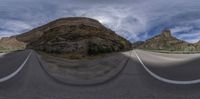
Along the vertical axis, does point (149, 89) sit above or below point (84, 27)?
below

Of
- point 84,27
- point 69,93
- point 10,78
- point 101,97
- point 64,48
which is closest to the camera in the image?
point 101,97

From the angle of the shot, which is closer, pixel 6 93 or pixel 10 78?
pixel 6 93

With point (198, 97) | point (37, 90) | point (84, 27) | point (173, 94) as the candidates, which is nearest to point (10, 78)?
point (37, 90)

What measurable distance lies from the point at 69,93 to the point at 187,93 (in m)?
3.15

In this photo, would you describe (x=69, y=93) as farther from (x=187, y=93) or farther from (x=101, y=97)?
(x=187, y=93)

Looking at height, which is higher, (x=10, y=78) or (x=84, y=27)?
(x=84, y=27)

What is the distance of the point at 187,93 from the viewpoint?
35.0ft

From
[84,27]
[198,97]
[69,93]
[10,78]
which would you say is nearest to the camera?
[198,97]

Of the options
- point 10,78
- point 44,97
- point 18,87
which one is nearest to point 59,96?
point 44,97

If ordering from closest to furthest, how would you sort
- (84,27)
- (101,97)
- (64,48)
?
(101,97) → (64,48) → (84,27)

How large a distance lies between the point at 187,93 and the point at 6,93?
15.4 feet

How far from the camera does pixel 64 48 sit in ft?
253

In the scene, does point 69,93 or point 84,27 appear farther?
point 84,27

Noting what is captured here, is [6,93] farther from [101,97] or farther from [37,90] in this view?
[101,97]
